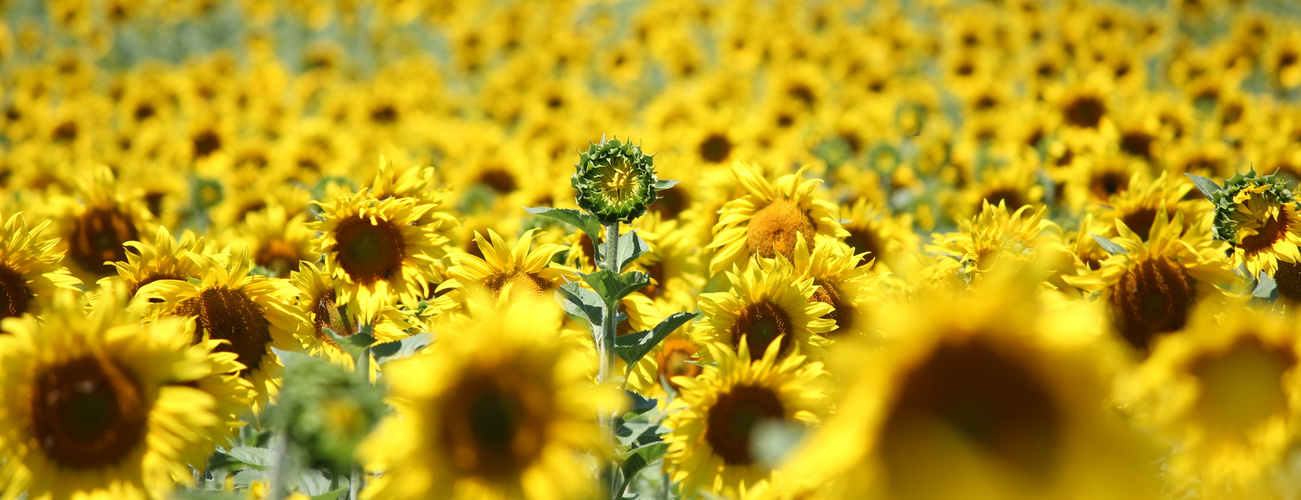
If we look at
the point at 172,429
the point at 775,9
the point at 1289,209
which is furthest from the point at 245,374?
the point at 775,9

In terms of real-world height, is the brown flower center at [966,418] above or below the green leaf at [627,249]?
above

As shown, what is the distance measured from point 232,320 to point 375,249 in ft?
1.90

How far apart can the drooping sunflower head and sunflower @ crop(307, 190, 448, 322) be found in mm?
2910

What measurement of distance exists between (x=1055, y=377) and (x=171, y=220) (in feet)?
18.3

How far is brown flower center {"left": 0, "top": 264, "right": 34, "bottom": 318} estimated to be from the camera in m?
2.58

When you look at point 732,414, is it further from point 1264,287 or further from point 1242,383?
point 1264,287

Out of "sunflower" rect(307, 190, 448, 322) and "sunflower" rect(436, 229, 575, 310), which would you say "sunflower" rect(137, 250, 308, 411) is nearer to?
"sunflower" rect(307, 190, 448, 322)

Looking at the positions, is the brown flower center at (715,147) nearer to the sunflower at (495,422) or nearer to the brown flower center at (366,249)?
the brown flower center at (366,249)

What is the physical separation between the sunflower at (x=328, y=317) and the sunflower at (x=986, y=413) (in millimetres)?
1898

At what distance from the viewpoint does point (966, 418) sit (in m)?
1.35

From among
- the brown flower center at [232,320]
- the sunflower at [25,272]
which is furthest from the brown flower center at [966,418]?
the sunflower at [25,272]

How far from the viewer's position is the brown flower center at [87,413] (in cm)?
183

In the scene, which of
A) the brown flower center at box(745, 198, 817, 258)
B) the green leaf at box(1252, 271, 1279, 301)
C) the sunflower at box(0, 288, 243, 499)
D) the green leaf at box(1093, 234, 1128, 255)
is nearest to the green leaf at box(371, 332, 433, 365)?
the sunflower at box(0, 288, 243, 499)

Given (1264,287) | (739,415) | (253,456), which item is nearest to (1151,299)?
(1264,287)
